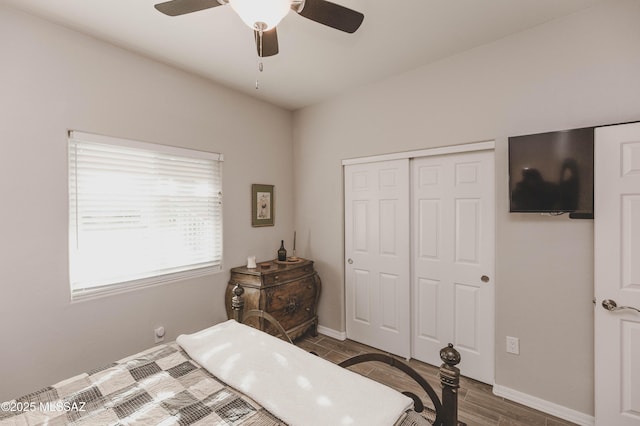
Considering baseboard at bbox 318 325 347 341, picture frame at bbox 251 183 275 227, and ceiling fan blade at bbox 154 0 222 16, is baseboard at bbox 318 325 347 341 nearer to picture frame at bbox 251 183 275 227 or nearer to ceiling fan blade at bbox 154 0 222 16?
picture frame at bbox 251 183 275 227

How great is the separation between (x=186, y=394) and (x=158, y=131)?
2.11 metres

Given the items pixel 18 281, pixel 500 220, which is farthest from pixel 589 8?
pixel 18 281

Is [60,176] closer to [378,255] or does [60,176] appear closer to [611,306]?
[378,255]

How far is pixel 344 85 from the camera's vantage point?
10.1 ft

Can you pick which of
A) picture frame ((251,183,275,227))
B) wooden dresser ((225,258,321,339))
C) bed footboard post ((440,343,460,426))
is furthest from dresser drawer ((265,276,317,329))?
bed footboard post ((440,343,460,426))

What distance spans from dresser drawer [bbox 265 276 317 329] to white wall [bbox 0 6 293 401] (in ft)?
2.16

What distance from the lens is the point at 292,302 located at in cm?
309

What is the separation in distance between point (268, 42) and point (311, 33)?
70 centimetres

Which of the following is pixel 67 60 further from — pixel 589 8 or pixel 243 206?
pixel 589 8

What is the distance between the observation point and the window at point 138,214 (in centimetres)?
211

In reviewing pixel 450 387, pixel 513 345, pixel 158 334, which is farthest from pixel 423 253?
pixel 158 334

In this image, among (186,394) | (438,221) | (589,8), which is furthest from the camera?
(438,221)

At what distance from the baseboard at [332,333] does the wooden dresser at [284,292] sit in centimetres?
8

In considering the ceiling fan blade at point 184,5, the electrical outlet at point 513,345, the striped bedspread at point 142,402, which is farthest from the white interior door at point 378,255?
the ceiling fan blade at point 184,5
